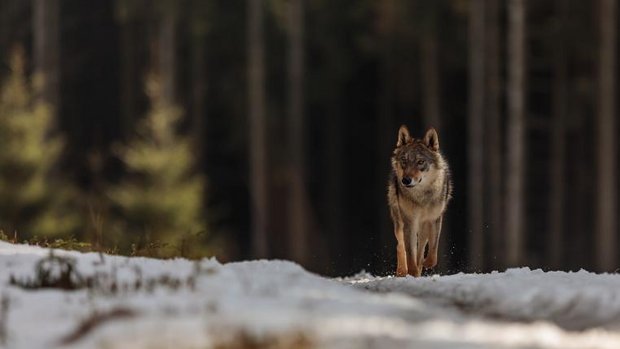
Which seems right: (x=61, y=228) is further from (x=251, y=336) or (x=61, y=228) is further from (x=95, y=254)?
(x=251, y=336)

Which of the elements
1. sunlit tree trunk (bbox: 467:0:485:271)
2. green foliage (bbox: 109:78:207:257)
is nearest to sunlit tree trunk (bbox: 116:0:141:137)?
sunlit tree trunk (bbox: 467:0:485:271)

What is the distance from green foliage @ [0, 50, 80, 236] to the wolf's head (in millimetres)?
13179

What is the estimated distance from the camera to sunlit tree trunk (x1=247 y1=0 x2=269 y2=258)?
40906mm

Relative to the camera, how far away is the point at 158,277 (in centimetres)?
795

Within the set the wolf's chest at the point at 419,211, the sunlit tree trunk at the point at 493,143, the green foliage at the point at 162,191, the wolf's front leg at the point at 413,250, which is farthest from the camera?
the sunlit tree trunk at the point at 493,143

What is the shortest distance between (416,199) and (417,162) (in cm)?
44

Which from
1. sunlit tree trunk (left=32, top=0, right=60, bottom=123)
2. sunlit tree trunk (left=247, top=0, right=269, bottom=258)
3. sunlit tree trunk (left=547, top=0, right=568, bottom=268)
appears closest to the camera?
sunlit tree trunk (left=32, top=0, right=60, bottom=123)

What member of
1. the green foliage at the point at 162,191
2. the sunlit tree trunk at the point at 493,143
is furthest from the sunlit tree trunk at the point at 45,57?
the sunlit tree trunk at the point at 493,143

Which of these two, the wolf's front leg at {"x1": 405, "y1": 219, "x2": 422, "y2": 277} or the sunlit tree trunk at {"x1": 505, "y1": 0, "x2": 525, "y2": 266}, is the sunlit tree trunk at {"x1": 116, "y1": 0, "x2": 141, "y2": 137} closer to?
the sunlit tree trunk at {"x1": 505, "y1": 0, "x2": 525, "y2": 266}

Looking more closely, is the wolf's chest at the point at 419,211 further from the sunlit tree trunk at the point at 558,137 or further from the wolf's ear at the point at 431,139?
the sunlit tree trunk at the point at 558,137

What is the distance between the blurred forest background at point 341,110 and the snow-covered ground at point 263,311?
18511 mm

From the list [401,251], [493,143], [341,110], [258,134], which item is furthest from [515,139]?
[341,110]

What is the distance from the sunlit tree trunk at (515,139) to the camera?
31.3 m

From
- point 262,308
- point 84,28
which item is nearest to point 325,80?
point 84,28
